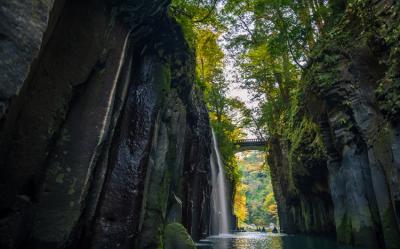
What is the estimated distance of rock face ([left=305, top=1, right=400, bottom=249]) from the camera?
348 inches

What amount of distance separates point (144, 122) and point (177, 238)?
4003 millimetres

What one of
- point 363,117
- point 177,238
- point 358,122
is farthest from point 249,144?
point 177,238

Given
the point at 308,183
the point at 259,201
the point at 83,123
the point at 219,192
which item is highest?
the point at 259,201

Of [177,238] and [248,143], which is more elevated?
[248,143]

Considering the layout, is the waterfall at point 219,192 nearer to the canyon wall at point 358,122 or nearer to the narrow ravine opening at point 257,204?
the canyon wall at point 358,122

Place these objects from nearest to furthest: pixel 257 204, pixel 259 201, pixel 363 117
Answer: pixel 363 117 < pixel 257 204 < pixel 259 201

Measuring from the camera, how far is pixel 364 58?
1123 centimetres

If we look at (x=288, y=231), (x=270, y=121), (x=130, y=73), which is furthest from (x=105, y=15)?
(x=288, y=231)

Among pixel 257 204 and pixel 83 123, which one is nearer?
pixel 83 123

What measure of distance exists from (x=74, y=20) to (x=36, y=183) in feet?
10.2

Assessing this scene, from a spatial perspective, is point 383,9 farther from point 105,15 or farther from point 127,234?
point 127,234

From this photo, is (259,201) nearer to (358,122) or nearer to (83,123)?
(358,122)

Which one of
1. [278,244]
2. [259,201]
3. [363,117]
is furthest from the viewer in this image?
[259,201]

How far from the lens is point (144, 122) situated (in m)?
7.61
